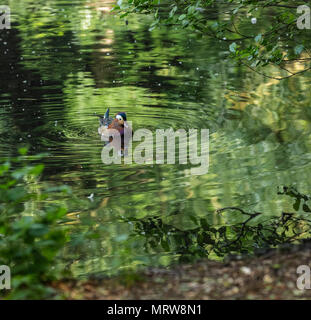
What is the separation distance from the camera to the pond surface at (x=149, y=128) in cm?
764

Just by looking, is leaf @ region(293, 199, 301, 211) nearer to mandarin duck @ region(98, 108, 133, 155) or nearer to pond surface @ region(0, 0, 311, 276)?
pond surface @ region(0, 0, 311, 276)

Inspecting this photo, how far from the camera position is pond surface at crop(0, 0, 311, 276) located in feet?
25.1

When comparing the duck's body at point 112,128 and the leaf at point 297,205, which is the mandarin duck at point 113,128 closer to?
the duck's body at point 112,128

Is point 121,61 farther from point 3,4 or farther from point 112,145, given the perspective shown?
point 3,4

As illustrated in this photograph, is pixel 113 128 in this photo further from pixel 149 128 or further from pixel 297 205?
pixel 297 205

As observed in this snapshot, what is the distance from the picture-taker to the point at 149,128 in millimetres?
11414

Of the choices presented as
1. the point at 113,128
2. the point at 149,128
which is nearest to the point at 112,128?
the point at 113,128

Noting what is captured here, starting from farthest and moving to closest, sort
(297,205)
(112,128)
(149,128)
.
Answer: (149,128) < (112,128) < (297,205)

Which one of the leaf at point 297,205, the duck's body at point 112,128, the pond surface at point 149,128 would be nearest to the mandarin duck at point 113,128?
the duck's body at point 112,128

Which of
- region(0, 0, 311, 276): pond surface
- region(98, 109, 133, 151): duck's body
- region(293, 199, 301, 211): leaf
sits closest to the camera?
region(0, 0, 311, 276): pond surface

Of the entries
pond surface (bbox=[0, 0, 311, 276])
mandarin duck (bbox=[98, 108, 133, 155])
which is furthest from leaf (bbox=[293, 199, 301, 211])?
mandarin duck (bbox=[98, 108, 133, 155])

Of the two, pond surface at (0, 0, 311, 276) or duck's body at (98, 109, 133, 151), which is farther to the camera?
duck's body at (98, 109, 133, 151)
